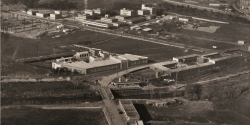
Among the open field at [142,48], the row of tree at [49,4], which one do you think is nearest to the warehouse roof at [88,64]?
the open field at [142,48]

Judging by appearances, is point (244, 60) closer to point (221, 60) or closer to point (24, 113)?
point (221, 60)

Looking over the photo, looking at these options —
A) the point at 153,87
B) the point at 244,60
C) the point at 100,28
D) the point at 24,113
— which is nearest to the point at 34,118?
the point at 24,113

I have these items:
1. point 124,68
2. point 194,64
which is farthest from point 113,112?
point 194,64

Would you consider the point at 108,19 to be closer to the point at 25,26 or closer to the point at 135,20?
the point at 135,20

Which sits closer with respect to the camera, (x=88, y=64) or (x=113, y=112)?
(x=113, y=112)

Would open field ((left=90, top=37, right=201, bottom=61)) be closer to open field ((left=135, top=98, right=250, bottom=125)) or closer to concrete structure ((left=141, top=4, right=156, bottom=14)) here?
open field ((left=135, top=98, right=250, bottom=125))

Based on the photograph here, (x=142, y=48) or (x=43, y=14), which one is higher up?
(x=43, y=14)
